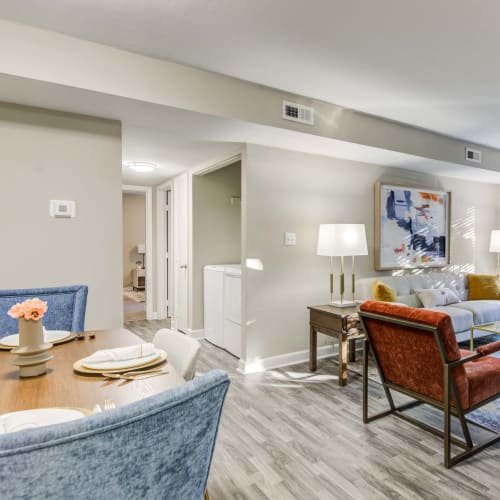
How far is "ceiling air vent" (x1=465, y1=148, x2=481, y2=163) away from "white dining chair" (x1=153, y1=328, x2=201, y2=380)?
422cm

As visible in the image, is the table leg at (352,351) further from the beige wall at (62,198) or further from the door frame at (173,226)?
the beige wall at (62,198)

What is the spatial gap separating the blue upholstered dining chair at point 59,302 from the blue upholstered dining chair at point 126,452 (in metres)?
1.51

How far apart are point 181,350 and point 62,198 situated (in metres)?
1.64

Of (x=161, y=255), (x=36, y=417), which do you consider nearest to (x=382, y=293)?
(x=36, y=417)

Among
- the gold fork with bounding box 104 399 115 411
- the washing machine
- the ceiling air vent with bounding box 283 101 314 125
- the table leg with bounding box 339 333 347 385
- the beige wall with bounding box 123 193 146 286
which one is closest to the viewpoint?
the gold fork with bounding box 104 399 115 411

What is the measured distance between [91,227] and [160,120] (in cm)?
93

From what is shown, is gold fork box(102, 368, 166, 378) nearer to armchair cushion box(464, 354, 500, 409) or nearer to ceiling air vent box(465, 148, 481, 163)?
armchair cushion box(464, 354, 500, 409)

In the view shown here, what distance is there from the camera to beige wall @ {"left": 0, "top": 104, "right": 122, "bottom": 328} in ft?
7.92

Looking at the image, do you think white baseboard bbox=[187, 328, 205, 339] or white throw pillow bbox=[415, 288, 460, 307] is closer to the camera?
white throw pillow bbox=[415, 288, 460, 307]

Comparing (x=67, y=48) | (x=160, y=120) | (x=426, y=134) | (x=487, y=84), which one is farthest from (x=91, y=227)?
(x=426, y=134)

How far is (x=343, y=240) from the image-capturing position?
336 centimetres

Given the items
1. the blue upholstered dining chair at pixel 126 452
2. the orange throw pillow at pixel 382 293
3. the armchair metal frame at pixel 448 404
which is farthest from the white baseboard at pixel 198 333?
the blue upholstered dining chair at pixel 126 452

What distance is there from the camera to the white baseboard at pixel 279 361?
346 cm

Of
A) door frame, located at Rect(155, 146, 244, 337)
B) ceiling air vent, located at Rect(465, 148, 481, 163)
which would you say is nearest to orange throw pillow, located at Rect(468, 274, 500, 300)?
ceiling air vent, located at Rect(465, 148, 481, 163)
